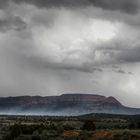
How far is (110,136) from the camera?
8150 cm

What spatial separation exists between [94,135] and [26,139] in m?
21.1

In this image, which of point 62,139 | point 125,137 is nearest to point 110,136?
point 125,137

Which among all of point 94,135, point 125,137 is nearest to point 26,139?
point 94,135

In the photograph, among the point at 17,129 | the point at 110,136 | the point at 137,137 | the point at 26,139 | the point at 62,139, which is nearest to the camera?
the point at 137,137

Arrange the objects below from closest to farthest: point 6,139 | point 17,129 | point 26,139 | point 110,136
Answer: point 110,136 < point 26,139 < point 6,139 < point 17,129

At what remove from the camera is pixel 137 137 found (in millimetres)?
73875

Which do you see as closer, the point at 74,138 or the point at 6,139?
the point at 74,138

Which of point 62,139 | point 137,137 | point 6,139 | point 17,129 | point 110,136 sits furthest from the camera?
point 17,129

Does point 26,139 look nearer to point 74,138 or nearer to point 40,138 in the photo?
point 40,138

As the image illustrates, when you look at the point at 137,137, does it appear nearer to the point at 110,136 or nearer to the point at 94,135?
the point at 110,136

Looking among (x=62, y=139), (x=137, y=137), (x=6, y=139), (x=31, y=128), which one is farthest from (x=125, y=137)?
(x=31, y=128)

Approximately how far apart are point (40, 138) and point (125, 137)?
82.9 feet

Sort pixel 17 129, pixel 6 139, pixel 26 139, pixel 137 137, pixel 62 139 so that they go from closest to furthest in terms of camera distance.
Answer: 1. pixel 137 137
2. pixel 62 139
3. pixel 26 139
4. pixel 6 139
5. pixel 17 129

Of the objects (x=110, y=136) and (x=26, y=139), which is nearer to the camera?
(x=110, y=136)
